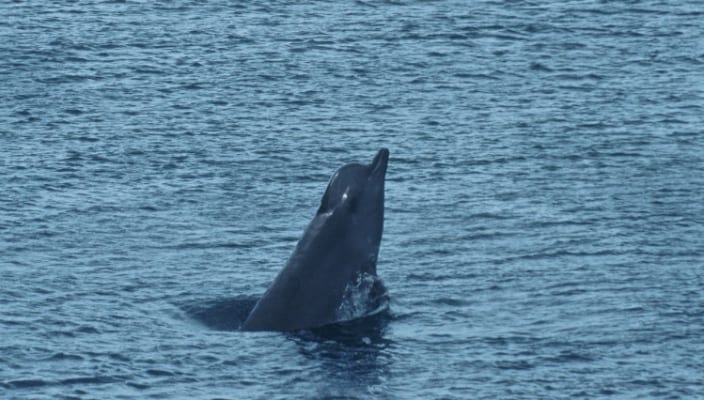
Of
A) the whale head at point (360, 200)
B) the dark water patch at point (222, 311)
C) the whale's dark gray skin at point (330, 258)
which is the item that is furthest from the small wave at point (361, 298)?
the dark water patch at point (222, 311)

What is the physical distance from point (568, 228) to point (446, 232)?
3.32 m

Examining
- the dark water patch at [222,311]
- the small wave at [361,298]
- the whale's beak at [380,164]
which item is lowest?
the dark water patch at [222,311]

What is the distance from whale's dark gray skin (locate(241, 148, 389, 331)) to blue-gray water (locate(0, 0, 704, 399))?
0.81m

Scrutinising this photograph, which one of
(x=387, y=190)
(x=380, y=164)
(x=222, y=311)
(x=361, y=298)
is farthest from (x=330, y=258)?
(x=387, y=190)

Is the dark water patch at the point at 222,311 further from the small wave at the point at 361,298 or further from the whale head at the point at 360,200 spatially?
the whale head at the point at 360,200

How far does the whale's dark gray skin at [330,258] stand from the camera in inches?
1638

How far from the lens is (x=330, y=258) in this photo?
137 feet

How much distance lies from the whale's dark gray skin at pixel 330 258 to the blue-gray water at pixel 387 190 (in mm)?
809

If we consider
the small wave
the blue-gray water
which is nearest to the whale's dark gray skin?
the small wave

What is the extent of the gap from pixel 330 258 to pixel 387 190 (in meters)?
13.2

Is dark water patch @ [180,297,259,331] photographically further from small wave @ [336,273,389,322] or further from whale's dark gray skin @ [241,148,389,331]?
small wave @ [336,273,389,322]

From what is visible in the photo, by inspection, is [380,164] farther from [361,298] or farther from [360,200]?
[361,298]

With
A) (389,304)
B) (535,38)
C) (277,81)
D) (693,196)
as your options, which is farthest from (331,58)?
(389,304)

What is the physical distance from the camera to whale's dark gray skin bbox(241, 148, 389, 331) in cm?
4159
